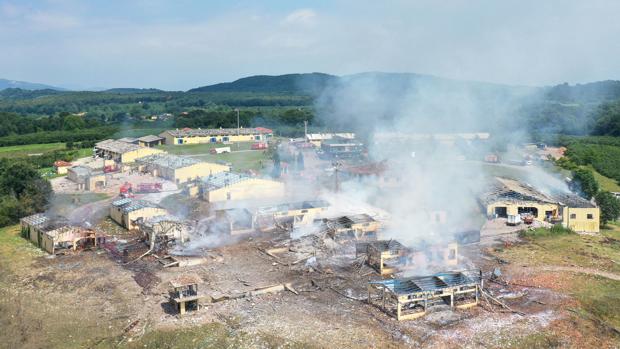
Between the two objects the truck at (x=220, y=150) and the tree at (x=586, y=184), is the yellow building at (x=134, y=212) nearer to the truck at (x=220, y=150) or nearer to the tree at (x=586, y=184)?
the tree at (x=586, y=184)

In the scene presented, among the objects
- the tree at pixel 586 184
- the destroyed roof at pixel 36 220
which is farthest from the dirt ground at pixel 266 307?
the tree at pixel 586 184

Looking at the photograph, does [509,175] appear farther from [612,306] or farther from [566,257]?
[612,306]

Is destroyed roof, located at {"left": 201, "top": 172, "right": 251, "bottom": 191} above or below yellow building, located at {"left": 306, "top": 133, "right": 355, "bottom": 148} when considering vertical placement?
below

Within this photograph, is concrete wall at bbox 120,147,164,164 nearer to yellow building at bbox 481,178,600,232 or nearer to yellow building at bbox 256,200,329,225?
yellow building at bbox 256,200,329,225

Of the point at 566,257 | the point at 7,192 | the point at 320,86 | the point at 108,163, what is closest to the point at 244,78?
the point at 320,86

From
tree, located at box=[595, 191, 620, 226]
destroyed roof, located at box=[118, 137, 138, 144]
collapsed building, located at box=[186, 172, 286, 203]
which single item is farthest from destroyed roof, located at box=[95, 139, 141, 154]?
tree, located at box=[595, 191, 620, 226]

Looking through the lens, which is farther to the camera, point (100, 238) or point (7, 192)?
point (7, 192)
